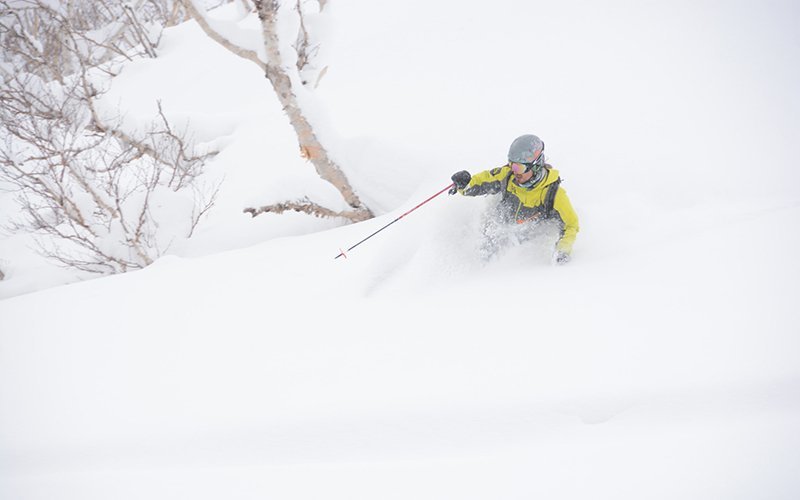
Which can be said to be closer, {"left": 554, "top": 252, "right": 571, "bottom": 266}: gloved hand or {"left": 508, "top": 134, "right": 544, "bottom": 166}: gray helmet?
{"left": 508, "top": 134, "right": 544, "bottom": 166}: gray helmet

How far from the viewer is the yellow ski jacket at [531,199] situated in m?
3.08

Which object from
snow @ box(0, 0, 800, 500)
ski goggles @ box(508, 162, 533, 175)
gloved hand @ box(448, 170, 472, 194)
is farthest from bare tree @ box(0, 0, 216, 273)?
ski goggles @ box(508, 162, 533, 175)

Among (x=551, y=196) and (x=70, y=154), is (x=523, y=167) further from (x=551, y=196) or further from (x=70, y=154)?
(x=70, y=154)

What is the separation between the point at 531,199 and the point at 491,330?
4.42 feet

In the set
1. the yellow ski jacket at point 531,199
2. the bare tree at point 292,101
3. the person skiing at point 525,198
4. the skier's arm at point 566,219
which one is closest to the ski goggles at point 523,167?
the person skiing at point 525,198

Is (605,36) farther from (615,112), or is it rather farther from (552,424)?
(552,424)

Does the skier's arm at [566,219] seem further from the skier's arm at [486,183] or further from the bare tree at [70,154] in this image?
the bare tree at [70,154]

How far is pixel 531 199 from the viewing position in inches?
129

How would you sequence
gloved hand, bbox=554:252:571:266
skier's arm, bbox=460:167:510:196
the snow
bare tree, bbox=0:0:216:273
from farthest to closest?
1. bare tree, bbox=0:0:216:273
2. skier's arm, bbox=460:167:510:196
3. gloved hand, bbox=554:252:571:266
4. the snow

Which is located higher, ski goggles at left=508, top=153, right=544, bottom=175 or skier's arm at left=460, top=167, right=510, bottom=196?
skier's arm at left=460, top=167, right=510, bottom=196

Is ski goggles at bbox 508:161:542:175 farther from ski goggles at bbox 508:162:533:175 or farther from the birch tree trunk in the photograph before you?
the birch tree trunk

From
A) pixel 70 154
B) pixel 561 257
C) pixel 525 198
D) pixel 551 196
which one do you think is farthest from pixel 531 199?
pixel 70 154

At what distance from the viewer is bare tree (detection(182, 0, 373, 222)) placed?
3.95 meters

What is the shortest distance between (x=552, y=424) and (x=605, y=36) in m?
7.03
